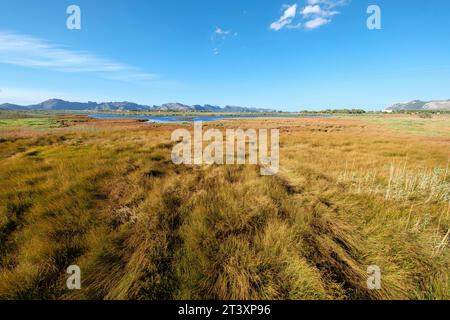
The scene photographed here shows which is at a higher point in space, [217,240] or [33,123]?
[33,123]

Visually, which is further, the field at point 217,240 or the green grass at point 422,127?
the green grass at point 422,127

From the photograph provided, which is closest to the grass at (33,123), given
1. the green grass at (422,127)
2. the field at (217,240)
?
the field at (217,240)

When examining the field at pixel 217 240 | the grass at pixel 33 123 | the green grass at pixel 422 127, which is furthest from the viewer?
the grass at pixel 33 123

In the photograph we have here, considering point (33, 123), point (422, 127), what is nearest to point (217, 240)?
point (422, 127)

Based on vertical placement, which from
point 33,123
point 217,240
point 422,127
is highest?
point 33,123

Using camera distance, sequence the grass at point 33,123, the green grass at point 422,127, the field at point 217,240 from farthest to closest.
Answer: the grass at point 33,123 < the green grass at point 422,127 < the field at point 217,240

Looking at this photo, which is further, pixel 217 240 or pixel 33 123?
pixel 33 123

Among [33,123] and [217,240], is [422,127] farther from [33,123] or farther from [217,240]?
[33,123]

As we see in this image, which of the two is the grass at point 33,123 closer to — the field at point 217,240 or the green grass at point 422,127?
the field at point 217,240

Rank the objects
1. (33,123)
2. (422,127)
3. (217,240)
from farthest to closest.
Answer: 1. (33,123)
2. (422,127)
3. (217,240)

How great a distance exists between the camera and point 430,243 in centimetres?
323
